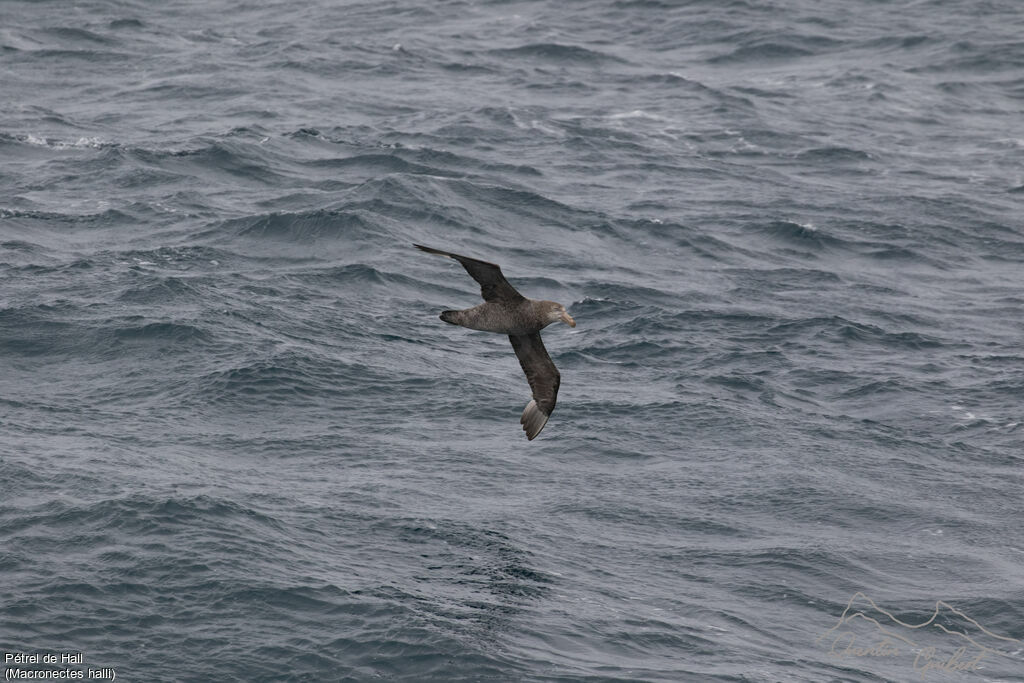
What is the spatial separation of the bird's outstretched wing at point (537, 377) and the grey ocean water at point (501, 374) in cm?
401

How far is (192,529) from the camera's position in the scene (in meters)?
28.8

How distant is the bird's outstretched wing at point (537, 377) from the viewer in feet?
82.1

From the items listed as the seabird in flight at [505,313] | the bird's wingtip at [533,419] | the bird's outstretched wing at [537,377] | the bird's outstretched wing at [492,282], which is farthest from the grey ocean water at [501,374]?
the bird's outstretched wing at [492,282]

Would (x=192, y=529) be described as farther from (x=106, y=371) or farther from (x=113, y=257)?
(x=113, y=257)

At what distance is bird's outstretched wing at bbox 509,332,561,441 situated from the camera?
2502cm

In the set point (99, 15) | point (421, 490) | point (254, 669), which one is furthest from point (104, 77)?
point (254, 669)

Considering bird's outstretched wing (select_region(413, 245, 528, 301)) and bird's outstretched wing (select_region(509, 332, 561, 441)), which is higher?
bird's outstretched wing (select_region(413, 245, 528, 301))

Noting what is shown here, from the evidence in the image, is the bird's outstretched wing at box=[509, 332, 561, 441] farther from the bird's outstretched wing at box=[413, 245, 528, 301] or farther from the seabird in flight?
the bird's outstretched wing at box=[413, 245, 528, 301]

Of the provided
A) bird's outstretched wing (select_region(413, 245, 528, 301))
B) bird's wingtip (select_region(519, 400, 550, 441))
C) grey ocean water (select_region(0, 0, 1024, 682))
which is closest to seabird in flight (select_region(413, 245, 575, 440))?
bird's outstretched wing (select_region(413, 245, 528, 301))

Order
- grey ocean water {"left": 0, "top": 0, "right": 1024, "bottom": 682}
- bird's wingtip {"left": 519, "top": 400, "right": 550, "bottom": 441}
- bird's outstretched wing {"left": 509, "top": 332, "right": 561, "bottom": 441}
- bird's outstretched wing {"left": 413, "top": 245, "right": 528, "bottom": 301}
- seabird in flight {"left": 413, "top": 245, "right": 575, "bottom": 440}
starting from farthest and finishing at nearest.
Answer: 1. grey ocean water {"left": 0, "top": 0, "right": 1024, "bottom": 682}
2. bird's wingtip {"left": 519, "top": 400, "right": 550, "bottom": 441}
3. bird's outstretched wing {"left": 509, "top": 332, "right": 561, "bottom": 441}
4. seabird in flight {"left": 413, "top": 245, "right": 575, "bottom": 440}
5. bird's outstretched wing {"left": 413, "top": 245, "right": 528, "bottom": 301}

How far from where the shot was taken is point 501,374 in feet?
124

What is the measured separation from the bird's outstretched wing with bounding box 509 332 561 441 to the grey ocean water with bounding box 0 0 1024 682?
13.2 feet

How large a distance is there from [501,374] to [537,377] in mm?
12129

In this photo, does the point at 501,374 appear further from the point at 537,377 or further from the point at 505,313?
the point at 505,313
